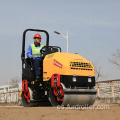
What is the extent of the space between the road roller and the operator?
16 cm

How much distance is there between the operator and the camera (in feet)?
31.0

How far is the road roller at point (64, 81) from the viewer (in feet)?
26.9

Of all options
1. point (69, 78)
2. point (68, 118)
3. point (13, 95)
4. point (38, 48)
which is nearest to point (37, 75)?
point (38, 48)

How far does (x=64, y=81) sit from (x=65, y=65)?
505 millimetres

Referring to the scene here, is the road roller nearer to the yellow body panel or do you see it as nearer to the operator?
the yellow body panel

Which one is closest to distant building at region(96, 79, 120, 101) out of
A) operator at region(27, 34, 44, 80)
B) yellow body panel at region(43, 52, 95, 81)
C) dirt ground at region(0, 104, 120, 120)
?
operator at region(27, 34, 44, 80)

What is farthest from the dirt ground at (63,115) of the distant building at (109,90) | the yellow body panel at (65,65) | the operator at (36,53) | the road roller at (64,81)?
the distant building at (109,90)

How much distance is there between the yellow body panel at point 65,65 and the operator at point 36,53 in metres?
0.41

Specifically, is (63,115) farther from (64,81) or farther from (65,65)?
(65,65)

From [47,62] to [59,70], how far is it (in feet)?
2.42

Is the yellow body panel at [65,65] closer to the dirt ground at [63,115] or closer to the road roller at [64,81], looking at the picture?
the road roller at [64,81]

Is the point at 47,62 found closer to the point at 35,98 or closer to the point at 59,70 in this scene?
the point at 59,70

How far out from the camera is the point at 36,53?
9867 millimetres

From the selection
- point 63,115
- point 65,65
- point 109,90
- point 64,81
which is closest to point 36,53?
point 65,65
